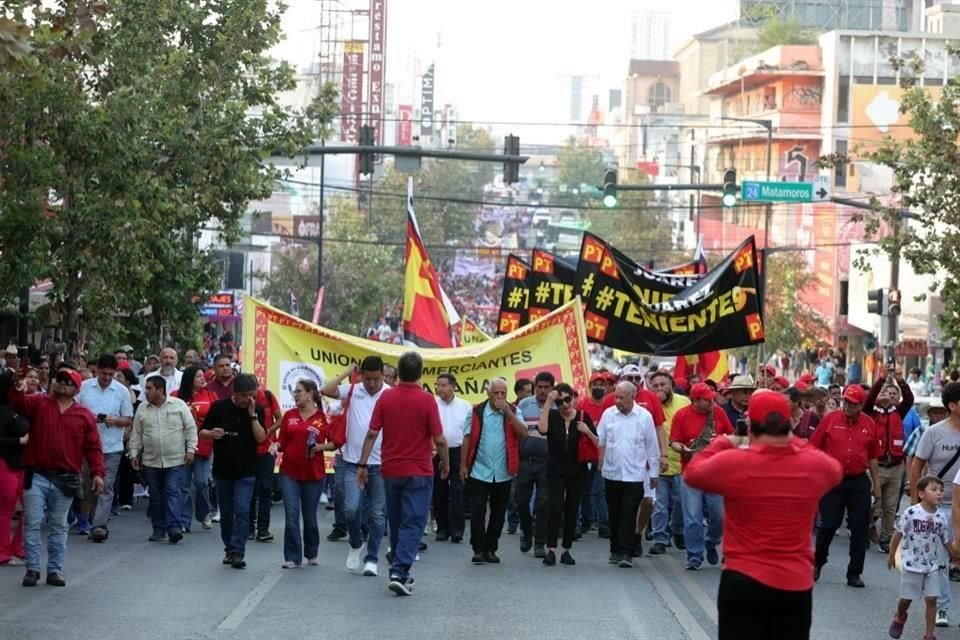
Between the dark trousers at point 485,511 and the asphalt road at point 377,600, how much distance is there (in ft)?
0.87

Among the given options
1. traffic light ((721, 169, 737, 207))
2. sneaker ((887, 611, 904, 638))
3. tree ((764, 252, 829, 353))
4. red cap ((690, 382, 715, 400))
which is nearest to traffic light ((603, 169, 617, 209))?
traffic light ((721, 169, 737, 207))

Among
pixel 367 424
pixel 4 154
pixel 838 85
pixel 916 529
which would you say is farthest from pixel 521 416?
pixel 838 85

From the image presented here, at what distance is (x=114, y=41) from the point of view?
24.5 metres

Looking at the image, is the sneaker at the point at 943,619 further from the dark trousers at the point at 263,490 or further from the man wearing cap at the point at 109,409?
the man wearing cap at the point at 109,409

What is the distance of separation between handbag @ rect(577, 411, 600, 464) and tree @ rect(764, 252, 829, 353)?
45721 mm

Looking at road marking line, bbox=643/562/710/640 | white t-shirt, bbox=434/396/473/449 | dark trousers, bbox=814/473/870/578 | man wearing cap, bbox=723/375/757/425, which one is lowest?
road marking line, bbox=643/562/710/640

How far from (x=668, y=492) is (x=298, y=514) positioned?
4062 mm

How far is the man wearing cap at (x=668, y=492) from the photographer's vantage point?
1730 cm

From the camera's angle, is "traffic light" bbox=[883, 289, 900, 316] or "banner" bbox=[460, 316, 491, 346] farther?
"traffic light" bbox=[883, 289, 900, 316]

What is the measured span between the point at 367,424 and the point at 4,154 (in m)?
8.89

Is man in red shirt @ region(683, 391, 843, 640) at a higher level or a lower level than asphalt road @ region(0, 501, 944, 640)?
higher

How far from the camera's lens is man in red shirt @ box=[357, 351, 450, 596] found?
13.5m

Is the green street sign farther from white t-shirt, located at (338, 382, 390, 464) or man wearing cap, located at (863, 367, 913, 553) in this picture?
white t-shirt, located at (338, 382, 390, 464)

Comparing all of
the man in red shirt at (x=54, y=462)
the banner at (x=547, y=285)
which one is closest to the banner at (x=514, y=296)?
the banner at (x=547, y=285)
